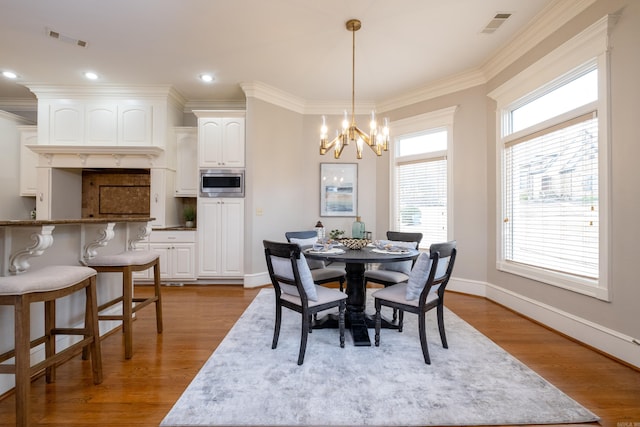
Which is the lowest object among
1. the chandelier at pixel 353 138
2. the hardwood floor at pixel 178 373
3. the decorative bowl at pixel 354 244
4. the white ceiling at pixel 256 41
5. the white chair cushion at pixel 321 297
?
the hardwood floor at pixel 178 373

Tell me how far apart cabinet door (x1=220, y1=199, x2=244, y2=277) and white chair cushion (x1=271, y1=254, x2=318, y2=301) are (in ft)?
7.12

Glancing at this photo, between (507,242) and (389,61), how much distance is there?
2.71 metres

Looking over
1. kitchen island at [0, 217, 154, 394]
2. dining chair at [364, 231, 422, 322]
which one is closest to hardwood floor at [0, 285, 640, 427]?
kitchen island at [0, 217, 154, 394]

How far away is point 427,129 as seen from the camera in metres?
4.25

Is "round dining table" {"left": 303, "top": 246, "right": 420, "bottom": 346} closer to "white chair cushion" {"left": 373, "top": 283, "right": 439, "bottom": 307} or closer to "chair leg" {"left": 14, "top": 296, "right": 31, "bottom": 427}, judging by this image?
"white chair cushion" {"left": 373, "top": 283, "right": 439, "bottom": 307}

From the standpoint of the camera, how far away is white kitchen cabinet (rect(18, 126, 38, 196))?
447 centimetres

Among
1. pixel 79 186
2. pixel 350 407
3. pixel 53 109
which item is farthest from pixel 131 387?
pixel 53 109

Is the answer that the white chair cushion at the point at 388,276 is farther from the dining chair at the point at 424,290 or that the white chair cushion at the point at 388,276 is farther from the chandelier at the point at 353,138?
the chandelier at the point at 353,138

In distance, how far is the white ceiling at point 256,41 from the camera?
8.64 ft

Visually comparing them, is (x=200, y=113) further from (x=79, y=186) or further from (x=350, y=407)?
(x=350, y=407)

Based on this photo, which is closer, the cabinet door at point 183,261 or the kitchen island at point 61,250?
the kitchen island at point 61,250

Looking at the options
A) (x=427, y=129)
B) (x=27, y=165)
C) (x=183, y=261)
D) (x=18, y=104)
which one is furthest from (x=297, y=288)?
(x=18, y=104)

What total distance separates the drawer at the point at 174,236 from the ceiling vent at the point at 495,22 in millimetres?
4539

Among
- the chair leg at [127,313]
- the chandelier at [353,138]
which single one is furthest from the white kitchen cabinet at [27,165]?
the chandelier at [353,138]
